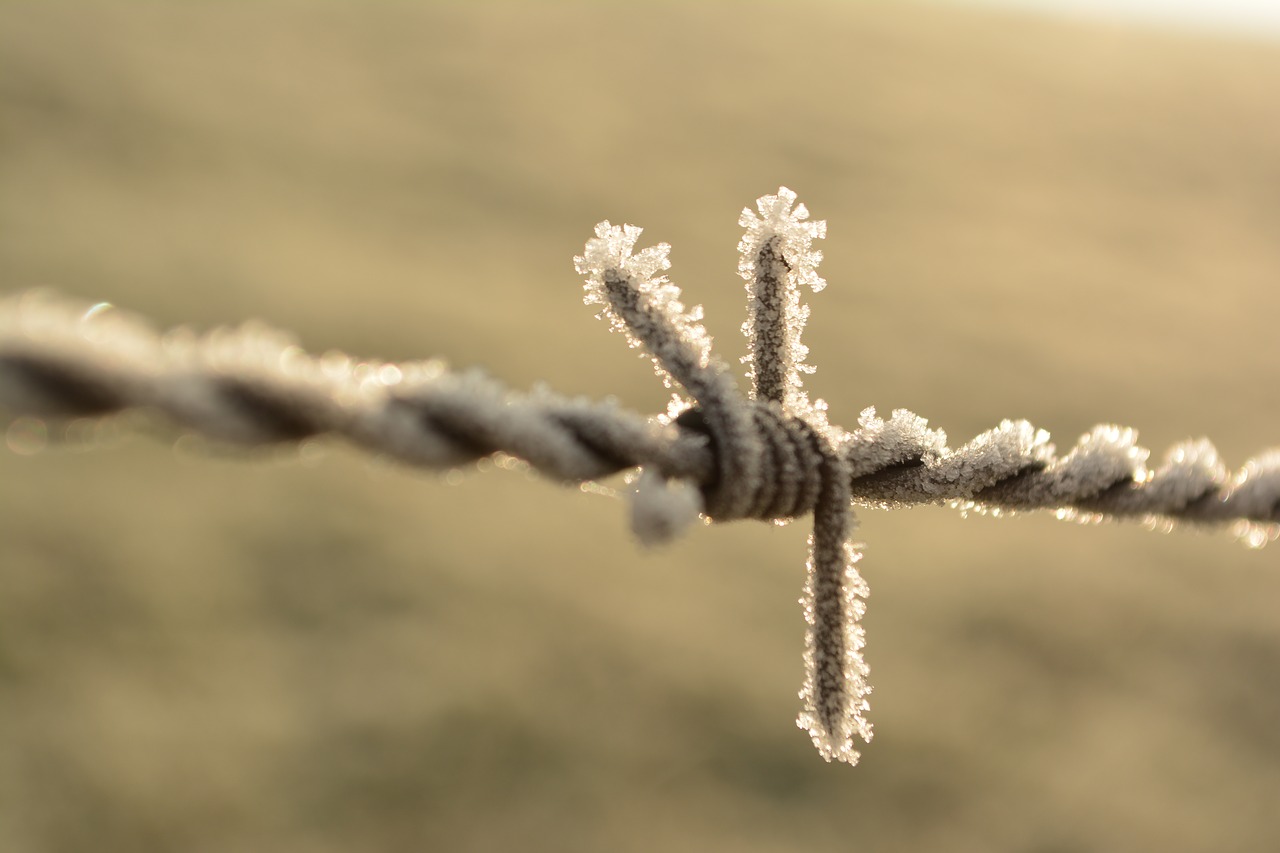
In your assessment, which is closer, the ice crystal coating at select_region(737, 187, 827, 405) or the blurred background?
the ice crystal coating at select_region(737, 187, 827, 405)

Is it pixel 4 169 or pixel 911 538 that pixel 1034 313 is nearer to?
pixel 911 538

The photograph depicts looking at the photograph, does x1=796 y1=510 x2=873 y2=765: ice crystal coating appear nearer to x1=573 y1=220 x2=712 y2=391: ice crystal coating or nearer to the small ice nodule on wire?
the small ice nodule on wire

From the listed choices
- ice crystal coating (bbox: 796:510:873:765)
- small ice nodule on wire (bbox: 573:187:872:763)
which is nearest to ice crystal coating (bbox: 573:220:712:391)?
small ice nodule on wire (bbox: 573:187:872:763)

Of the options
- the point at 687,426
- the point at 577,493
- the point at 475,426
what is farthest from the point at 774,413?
the point at 577,493

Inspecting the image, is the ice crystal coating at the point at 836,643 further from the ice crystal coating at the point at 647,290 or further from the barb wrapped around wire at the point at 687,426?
the ice crystal coating at the point at 647,290

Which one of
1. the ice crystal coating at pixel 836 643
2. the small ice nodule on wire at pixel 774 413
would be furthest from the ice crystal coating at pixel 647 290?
the ice crystal coating at pixel 836 643

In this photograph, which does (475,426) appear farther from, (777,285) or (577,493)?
(577,493)
